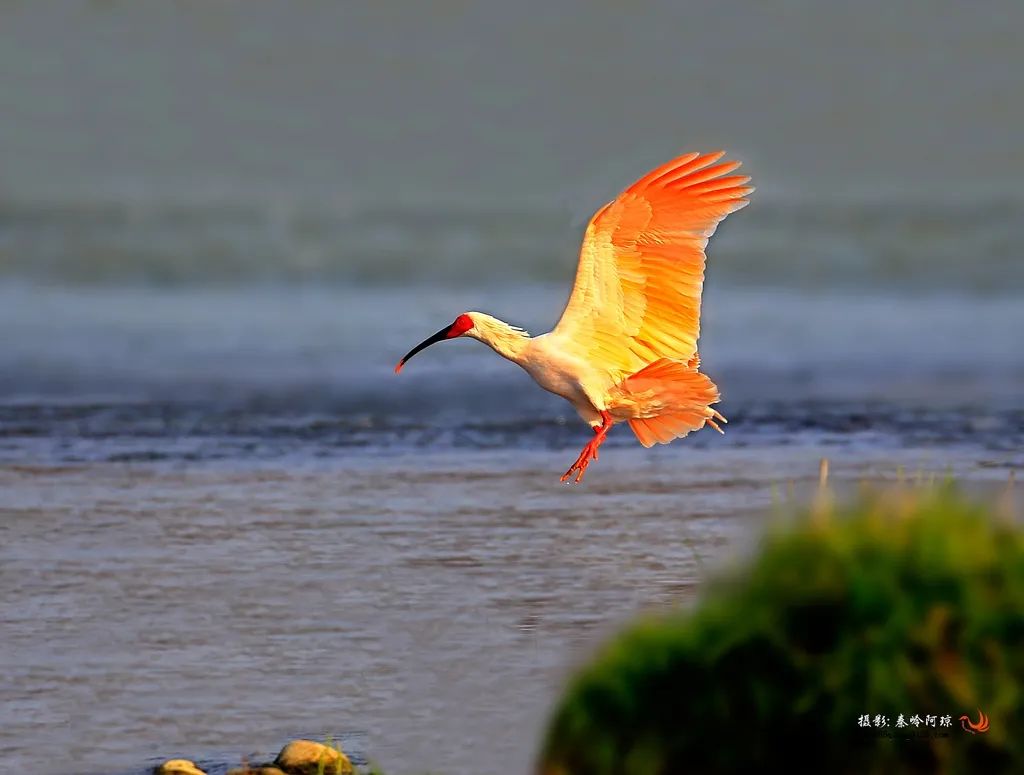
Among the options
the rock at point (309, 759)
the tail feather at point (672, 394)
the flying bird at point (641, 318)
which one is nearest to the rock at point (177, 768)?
the rock at point (309, 759)

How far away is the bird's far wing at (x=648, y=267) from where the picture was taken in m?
9.77

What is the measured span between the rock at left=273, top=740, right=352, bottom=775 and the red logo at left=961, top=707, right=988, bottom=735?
3.37 meters

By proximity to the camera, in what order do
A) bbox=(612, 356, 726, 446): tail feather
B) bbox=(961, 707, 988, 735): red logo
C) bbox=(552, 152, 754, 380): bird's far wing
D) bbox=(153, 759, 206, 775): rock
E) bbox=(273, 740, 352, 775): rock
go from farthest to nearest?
bbox=(552, 152, 754, 380): bird's far wing, bbox=(612, 356, 726, 446): tail feather, bbox=(153, 759, 206, 775): rock, bbox=(273, 740, 352, 775): rock, bbox=(961, 707, 988, 735): red logo

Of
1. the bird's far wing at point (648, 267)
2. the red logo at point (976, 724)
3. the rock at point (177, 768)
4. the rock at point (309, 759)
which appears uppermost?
the bird's far wing at point (648, 267)

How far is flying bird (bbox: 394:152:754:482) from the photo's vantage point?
31.9ft

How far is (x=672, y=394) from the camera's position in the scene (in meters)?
9.73

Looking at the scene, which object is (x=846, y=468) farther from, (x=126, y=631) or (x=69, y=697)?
(x=69, y=697)

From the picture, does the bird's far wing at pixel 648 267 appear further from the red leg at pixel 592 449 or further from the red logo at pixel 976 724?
the red logo at pixel 976 724

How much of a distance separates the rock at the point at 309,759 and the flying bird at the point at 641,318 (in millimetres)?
2308

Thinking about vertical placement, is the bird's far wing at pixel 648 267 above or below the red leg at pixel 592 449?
above

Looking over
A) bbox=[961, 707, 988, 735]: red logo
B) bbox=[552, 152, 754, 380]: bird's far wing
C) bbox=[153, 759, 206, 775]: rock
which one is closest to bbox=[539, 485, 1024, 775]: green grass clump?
bbox=[961, 707, 988, 735]: red logo

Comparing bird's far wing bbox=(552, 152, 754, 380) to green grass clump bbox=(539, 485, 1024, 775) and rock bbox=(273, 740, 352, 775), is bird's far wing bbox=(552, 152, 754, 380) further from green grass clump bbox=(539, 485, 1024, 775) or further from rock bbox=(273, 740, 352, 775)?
green grass clump bbox=(539, 485, 1024, 775)

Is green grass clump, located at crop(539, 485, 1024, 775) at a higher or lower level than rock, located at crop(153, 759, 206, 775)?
higher

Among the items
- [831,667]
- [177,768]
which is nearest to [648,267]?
[177,768]
